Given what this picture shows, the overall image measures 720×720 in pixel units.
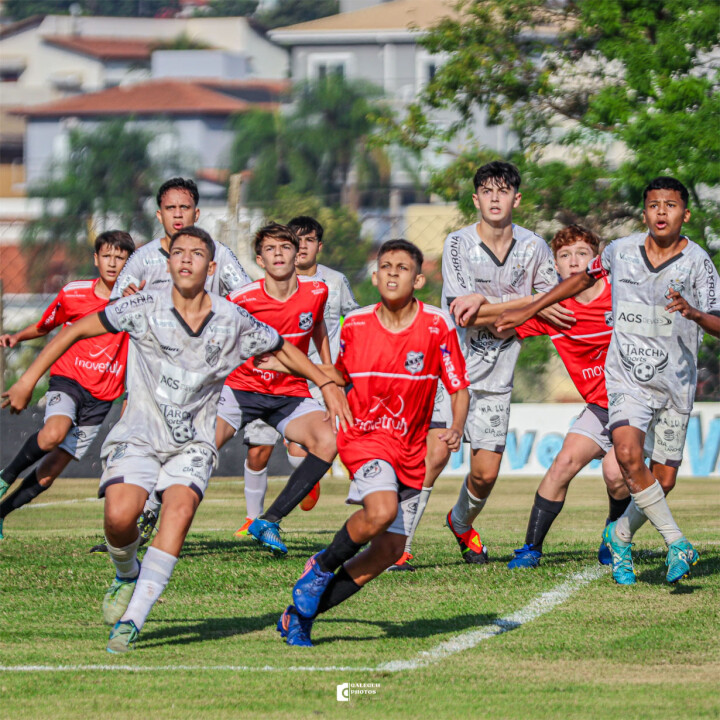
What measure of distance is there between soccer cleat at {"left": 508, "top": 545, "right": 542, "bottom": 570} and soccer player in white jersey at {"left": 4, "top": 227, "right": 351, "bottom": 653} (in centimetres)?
275

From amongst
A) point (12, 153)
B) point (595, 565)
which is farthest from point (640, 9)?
point (12, 153)

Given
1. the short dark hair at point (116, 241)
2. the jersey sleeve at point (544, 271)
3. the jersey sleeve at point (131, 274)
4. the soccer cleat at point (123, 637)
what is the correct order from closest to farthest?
the soccer cleat at point (123, 637), the jersey sleeve at point (131, 274), the jersey sleeve at point (544, 271), the short dark hair at point (116, 241)

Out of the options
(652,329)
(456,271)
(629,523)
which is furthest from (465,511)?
(652,329)

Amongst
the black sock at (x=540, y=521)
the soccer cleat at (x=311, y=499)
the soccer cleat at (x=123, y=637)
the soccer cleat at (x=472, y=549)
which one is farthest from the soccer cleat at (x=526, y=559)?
the soccer cleat at (x=123, y=637)

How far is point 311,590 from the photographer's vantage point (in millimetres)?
6270

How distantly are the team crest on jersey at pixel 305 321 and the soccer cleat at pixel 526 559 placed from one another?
2.06 meters

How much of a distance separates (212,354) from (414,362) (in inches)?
37.8

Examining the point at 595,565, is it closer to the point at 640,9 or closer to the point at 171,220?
the point at 171,220

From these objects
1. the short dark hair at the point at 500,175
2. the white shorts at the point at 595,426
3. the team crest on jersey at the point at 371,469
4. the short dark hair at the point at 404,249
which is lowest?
the white shorts at the point at 595,426

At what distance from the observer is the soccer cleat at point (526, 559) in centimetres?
877

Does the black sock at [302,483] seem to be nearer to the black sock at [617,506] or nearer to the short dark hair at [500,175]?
the black sock at [617,506]

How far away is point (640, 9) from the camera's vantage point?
68.6 ft

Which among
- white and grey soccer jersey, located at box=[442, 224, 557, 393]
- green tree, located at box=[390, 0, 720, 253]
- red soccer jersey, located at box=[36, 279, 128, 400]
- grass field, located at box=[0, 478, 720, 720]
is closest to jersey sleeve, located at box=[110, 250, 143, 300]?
red soccer jersey, located at box=[36, 279, 128, 400]

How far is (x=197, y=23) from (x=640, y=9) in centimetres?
6752
